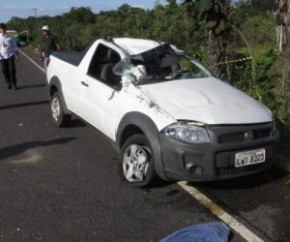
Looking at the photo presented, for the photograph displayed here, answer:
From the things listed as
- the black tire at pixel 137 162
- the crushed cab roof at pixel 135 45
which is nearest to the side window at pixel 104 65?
the crushed cab roof at pixel 135 45

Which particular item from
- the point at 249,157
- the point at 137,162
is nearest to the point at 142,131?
the point at 137,162

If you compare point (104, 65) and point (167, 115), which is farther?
point (104, 65)

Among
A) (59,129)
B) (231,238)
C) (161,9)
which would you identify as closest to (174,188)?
(231,238)

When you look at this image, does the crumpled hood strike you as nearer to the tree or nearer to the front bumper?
the front bumper

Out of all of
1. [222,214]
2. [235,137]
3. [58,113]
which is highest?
[235,137]

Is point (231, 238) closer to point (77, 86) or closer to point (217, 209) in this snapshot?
point (217, 209)

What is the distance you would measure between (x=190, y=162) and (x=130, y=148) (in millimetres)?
883

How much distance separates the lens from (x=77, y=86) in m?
7.91

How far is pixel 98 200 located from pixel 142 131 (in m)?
0.90

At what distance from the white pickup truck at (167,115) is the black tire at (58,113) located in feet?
3.79

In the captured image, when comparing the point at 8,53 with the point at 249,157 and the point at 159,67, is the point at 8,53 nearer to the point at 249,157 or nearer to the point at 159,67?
the point at 159,67

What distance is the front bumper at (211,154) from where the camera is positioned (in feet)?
18.5

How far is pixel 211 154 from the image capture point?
5.63m

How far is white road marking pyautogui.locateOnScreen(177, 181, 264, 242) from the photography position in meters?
5.03
